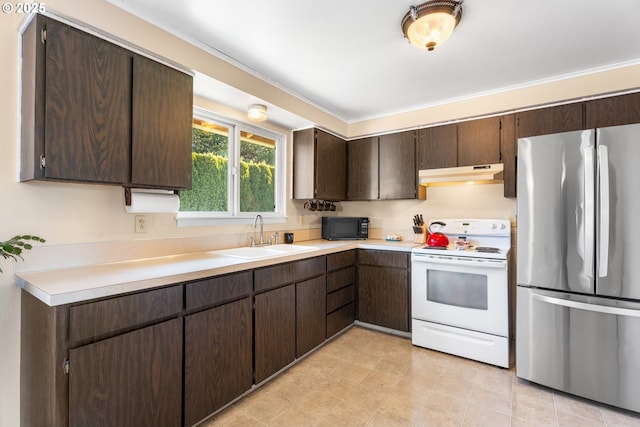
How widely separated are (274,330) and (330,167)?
1955 mm

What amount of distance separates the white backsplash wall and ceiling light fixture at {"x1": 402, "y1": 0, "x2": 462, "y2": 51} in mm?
1835

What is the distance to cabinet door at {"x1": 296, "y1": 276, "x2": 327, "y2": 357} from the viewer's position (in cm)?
247

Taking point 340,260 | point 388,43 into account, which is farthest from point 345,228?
point 388,43

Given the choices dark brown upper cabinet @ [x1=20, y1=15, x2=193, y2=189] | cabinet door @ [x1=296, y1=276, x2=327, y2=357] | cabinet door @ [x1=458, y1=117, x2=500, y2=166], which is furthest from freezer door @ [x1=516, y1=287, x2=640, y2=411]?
dark brown upper cabinet @ [x1=20, y1=15, x2=193, y2=189]

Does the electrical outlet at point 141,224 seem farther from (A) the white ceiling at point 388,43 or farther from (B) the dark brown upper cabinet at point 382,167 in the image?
(B) the dark brown upper cabinet at point 382,167

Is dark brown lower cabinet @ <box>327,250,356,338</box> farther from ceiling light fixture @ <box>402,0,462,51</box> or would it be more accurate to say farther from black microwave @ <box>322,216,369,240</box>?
ceiling light fixture @ <box>402,0,462,51</box>

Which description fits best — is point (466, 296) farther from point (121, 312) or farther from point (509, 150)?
point (121, 312)

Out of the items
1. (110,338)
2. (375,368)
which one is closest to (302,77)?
(110,338)

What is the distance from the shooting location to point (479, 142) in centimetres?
296

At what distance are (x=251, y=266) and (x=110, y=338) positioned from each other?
2.77ft

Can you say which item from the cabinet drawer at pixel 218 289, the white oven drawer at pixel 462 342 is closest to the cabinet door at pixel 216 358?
the cabinet drawer at pixel 218 289

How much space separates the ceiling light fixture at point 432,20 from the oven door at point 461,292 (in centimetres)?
175

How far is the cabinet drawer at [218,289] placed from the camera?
5.52 ft

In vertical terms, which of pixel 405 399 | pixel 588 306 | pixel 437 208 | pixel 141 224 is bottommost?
pixel 405 399
